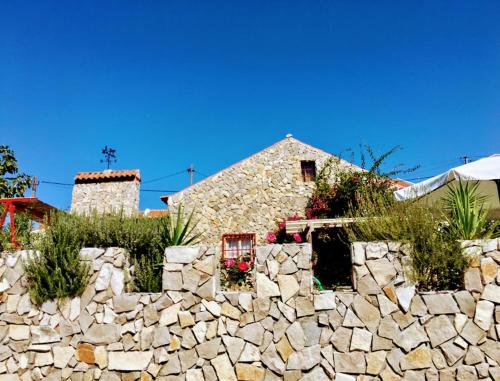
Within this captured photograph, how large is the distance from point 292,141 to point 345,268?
17.7 ft

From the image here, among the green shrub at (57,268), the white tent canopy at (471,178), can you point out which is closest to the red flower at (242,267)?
the white tent canopy at (471,178)

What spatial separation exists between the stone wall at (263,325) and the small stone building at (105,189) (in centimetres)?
1056

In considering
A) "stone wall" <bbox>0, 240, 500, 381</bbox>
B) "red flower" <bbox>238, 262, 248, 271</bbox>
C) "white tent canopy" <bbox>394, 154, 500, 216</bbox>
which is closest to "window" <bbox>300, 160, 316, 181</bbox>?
"red flower" <bbox>238, 262, 248, 271</bbox>

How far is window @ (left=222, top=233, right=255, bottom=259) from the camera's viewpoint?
13.3 m

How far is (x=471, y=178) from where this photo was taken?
217 inches

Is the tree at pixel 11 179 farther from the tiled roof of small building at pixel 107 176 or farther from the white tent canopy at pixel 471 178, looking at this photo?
the white tent canopy at pixel 471 178

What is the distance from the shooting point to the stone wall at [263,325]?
4.79 meters

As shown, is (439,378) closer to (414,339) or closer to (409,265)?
(414,339)

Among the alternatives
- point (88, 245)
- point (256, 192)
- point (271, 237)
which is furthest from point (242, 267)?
point (88, 245)

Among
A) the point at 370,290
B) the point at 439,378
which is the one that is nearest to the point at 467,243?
the point at 370,290

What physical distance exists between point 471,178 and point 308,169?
28.5ft

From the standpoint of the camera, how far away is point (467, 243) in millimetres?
5043

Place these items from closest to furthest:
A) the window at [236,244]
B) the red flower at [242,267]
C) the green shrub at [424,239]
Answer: the green shrub at [424,239] < the red flower at [242,267] < the window at [236,244]

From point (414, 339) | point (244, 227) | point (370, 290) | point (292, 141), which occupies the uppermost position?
point (292, 141)
